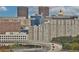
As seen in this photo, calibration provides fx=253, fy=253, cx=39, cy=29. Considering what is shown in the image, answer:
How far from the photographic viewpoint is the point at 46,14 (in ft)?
7.30

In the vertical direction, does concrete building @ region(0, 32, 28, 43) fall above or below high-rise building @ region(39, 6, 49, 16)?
below

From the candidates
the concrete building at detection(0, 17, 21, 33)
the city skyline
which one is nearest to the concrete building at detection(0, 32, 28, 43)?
the concrete building at detection(0, 17, 21, 33)

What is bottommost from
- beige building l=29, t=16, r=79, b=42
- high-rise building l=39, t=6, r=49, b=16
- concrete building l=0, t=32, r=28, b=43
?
concrete building l=0, t=32, r=28, b=43

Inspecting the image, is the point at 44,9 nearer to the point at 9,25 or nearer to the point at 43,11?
the point at 43,11

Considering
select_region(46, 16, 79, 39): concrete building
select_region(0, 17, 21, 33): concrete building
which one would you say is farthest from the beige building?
select_region(0, 17, 21, 33): concrete building

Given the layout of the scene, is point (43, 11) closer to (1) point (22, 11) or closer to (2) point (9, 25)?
(1) point (22, 11)

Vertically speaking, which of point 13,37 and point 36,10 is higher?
point 36,10

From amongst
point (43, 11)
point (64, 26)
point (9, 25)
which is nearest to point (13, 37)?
point (9, 25)

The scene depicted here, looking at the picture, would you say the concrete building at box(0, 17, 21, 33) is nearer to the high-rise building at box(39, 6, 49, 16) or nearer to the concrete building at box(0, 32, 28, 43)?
the concrete building at box(0, 32, 28, 43)

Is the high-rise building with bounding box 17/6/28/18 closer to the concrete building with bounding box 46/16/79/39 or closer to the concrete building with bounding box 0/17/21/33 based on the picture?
the concrete building with bounding box 0/17/21/33

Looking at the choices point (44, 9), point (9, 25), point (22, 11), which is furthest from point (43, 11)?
point (9, 25)


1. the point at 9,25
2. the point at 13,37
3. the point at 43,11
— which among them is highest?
the point at 43,11
